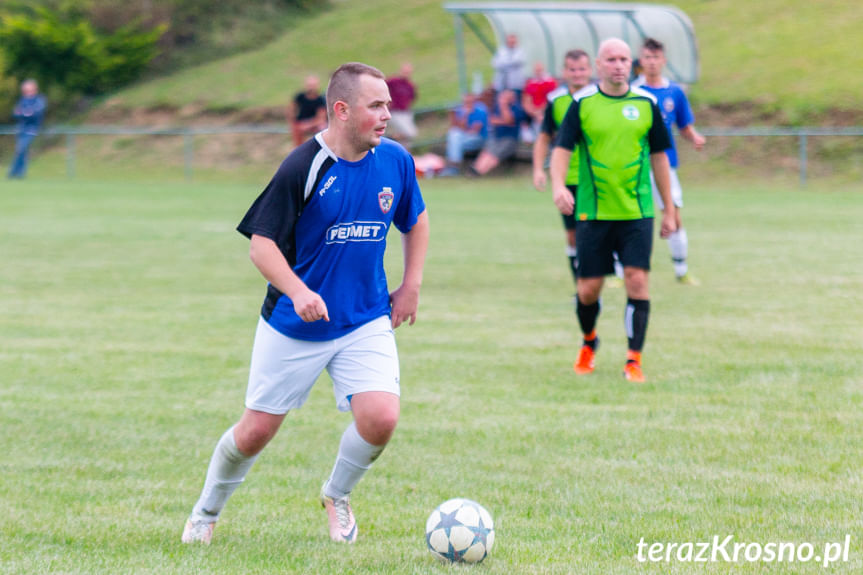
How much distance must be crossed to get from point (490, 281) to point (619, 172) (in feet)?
16.6

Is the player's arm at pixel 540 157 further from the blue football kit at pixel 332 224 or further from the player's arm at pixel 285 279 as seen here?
the player's arm at pixel 285 279

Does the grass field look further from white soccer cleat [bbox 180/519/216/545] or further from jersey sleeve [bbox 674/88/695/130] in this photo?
jersey sleeve [bbox 674/88/695/130]

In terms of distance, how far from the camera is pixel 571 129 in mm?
7844

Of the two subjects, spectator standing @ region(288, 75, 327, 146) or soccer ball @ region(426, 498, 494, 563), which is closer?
soccer ball @ region(426, 498, 494, 563)

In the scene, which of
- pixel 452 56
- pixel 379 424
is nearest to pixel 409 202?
pixel 379 424

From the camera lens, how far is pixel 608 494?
17.2ft

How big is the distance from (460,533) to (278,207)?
134 centimetres

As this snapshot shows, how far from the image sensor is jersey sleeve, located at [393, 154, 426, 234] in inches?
182

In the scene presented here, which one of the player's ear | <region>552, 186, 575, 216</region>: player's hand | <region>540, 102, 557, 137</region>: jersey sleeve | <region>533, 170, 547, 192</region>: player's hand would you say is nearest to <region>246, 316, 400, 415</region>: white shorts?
the player's ear

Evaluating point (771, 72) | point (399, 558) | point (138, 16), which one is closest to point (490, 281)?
point (399, 558)

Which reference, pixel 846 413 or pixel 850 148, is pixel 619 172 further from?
pixel 850 148

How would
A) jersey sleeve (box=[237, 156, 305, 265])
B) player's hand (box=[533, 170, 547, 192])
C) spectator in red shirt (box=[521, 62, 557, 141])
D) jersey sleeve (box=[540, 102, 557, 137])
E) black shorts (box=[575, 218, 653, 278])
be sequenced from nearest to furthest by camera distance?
jersey sleeve (box=[237, 156, 305, 265]), black shorts (box=[575, 218, 653, 278]), jersey sleeve (box=[540, 102, 557, 137]), player's hand (box=[533, 170, 547, 192]), spectator in red shirt (box=[521, 62, 557, 141])

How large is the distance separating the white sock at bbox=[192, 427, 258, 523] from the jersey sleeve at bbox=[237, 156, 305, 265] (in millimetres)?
832

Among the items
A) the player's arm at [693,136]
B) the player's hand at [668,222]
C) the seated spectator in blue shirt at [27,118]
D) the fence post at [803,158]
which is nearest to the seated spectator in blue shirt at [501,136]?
the fence post at [803,158]
